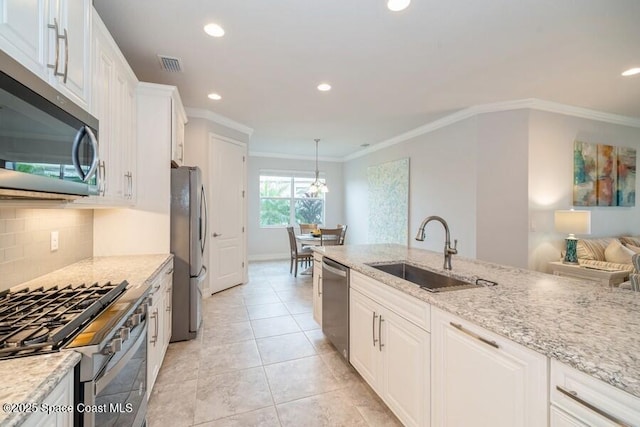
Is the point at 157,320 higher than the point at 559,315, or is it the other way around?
the point at 559,315

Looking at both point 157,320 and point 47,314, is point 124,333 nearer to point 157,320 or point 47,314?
point 47,314

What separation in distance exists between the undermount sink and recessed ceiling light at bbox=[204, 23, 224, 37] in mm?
2191

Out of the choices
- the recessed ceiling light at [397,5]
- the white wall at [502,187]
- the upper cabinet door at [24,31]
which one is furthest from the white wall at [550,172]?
the upper cabinet door at [24,31]

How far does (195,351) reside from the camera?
259 cm

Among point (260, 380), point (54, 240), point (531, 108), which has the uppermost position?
point (531, 108)

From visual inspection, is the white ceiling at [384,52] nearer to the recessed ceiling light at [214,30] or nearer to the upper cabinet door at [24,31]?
the recessed ceiling light at [214,30]

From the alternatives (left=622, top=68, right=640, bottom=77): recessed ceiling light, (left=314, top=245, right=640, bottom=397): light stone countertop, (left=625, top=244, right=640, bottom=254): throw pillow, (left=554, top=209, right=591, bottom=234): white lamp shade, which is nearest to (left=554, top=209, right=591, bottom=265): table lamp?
(left=554, top=209, right=591, bottom=234): white lamp shade

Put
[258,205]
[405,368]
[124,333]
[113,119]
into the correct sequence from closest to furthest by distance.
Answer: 1. [124,333]
2. [405,368]
3. [113,119]
4. [258,205]

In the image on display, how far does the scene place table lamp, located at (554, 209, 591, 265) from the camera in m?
3.47

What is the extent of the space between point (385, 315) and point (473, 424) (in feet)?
2.23

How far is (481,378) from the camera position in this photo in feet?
3.73

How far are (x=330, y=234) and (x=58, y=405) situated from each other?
457 centimetres

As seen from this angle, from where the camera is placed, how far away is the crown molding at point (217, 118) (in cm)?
399

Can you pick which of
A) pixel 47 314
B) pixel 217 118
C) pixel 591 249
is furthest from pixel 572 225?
pixel 217 118
